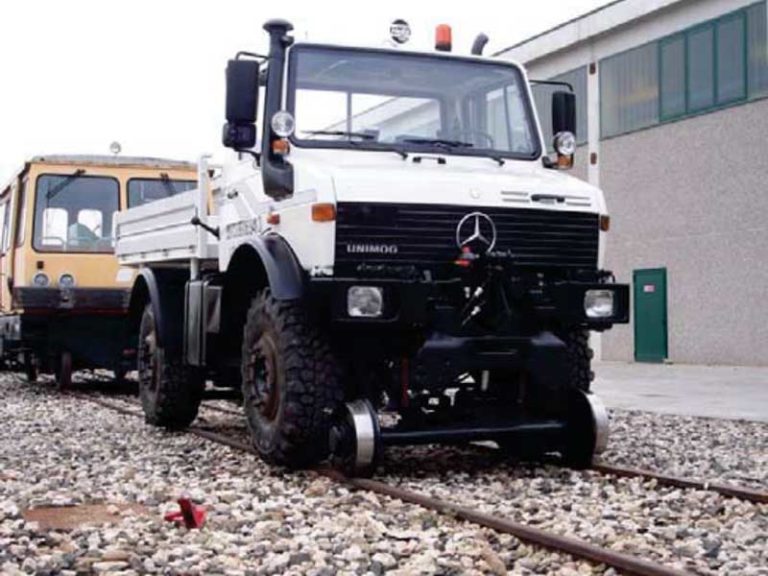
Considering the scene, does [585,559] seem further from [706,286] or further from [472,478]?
[706,286]

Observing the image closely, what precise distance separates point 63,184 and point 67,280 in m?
1.36

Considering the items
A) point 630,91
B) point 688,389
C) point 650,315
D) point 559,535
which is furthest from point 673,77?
point 559,535

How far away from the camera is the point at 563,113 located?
895 cm

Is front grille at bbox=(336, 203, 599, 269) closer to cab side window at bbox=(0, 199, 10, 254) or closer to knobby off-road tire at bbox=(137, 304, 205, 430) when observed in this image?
knobby off-road tire at bbox=(137, 304, 205, 430)

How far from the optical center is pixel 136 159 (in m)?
16.2

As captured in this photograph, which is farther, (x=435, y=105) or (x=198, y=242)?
(x=198, y=242)

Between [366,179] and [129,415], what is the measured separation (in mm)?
5730

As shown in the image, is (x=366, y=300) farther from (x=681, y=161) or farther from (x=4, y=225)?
(x=681, y=161)

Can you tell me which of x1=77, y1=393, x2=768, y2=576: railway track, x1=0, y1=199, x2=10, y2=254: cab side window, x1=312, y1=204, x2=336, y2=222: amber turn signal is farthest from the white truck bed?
x1=0, y1=199, x2=10, y2=254: cab side window

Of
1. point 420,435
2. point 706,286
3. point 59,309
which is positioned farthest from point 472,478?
point 706,286

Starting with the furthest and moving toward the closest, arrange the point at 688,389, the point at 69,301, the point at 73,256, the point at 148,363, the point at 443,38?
the point at 688,389, the point at 73,256, the point at 69,301, the point at 148,363, the point at 443,38

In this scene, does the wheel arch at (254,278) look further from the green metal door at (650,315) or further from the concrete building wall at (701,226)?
the green metal door at (650,315)

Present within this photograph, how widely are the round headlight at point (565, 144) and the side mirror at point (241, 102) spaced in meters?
2.26

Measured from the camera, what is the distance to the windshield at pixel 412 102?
8.26 metres
